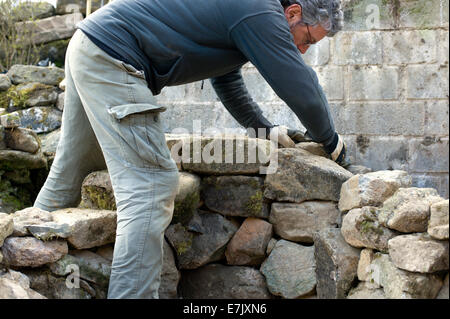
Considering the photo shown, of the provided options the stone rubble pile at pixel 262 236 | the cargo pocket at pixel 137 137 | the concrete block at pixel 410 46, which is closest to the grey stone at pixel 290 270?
the stone rubble pile at pixel 262 236

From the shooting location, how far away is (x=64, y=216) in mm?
2396

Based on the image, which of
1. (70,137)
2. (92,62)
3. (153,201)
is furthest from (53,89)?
(153,201)

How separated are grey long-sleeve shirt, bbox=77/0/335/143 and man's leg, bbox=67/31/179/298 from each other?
0.10 metres

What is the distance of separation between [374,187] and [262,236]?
71 cm

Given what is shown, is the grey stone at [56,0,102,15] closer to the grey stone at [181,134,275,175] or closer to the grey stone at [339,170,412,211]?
the grey stone at [181,134,275,175]

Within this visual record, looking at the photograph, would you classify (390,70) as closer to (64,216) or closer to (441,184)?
(441,184)

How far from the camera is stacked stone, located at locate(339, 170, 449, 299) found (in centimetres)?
186

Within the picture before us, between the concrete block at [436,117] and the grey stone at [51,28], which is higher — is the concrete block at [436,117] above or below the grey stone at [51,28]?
below

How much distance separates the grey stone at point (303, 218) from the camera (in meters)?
2.76

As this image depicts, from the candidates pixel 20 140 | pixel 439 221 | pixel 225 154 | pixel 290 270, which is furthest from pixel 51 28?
pixel 439 221

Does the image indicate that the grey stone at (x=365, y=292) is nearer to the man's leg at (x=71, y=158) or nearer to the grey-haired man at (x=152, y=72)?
the grey-haired man at (x=152, y=72)

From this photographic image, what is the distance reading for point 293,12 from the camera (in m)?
2.35

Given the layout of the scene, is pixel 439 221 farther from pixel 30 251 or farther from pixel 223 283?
pixel 30 251

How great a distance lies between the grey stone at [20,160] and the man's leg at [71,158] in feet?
2.33
